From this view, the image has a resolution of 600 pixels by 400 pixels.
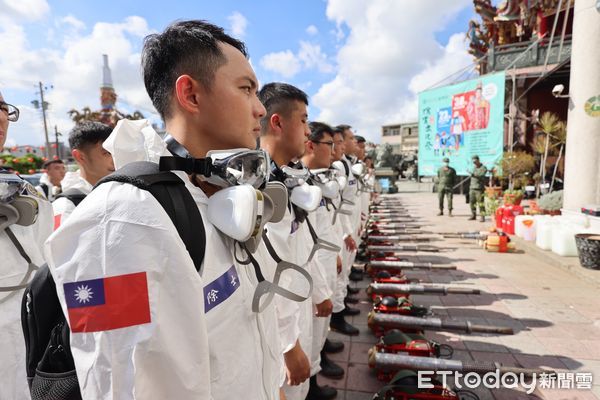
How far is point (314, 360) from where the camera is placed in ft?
9.44

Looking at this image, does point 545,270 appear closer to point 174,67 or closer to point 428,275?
point 428,275

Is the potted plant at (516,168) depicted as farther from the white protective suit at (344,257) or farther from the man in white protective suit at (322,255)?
the man in white protective suit at (322,255)

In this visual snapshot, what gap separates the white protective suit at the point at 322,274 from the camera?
9.07 feet

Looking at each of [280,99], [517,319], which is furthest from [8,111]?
[517,319]

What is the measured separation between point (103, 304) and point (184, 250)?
20 centimetres

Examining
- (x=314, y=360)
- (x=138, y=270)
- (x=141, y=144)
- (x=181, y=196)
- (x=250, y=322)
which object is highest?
(x=141, y=144)

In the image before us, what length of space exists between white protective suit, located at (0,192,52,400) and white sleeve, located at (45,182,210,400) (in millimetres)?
1448

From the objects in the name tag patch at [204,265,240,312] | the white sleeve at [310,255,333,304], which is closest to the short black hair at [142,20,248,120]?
the name tag patch at [204,265,240,312]

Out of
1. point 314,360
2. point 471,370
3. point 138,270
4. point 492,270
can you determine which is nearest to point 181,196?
point 138,270

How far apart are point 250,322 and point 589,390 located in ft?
10.7

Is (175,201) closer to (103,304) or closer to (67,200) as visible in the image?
(103,304)

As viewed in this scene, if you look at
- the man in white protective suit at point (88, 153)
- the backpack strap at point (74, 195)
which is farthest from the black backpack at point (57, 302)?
the man in white protective suit at point (88, 153)

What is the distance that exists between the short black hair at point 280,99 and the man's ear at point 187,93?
51.4 inches

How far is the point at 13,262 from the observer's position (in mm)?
1817
